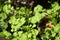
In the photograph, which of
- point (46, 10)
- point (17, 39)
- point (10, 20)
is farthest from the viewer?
point (46, 10)

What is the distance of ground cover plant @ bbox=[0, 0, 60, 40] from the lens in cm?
338

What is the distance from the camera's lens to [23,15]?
147 inches

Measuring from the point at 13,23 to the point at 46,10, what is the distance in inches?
29.0

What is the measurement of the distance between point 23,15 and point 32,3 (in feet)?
1.10

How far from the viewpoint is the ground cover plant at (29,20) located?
3.38 meters

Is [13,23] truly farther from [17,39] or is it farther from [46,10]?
[46,10]

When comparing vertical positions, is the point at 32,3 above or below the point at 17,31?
above

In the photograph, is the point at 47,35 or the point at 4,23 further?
the point at 4,23

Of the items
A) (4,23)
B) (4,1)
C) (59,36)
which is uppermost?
(4,1)

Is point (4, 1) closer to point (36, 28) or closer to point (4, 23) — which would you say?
point (4, 23)

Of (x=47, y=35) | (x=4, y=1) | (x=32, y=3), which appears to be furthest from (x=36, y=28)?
(x=4, y=1)

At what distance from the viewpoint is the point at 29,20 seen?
3.60 m

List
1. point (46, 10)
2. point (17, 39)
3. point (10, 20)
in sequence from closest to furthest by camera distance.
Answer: point (17, 39), point (10, 20), point (46, 10)

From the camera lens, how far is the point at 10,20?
3564mm
